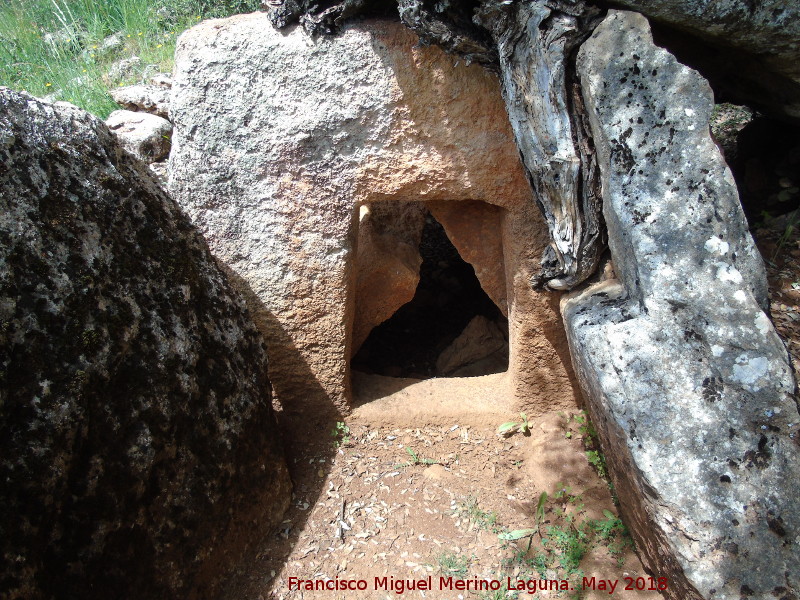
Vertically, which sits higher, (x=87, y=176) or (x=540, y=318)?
(x=87, y=176)

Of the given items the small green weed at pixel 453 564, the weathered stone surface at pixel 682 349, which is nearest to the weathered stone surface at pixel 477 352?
the small green weed at pixel 453 564

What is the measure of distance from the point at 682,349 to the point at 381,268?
5.30 feet

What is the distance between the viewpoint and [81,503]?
1510 millimetres

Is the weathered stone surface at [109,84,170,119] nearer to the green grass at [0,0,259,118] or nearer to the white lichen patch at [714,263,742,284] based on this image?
the green grass at [0,0,259,118]

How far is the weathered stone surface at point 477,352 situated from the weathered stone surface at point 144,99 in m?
2.25

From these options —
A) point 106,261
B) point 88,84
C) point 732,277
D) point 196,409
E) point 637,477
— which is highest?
point 88,84

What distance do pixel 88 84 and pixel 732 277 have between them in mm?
4204

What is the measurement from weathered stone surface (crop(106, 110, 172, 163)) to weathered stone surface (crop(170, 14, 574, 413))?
1.10 metres

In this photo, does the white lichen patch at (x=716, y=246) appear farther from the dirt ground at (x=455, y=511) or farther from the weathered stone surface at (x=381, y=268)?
the weathered stone surface at (x=381, y=268)

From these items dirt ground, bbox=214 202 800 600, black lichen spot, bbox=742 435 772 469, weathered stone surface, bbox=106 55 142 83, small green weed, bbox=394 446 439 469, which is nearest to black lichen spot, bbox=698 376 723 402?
black lichen spot, bbox=742 435 772 469

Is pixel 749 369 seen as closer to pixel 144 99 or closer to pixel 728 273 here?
pixel 728 273

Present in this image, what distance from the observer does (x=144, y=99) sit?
12.1ft

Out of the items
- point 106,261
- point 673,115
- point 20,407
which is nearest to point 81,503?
point 20,407

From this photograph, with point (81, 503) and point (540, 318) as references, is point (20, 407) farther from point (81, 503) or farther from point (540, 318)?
point (540, 318)
